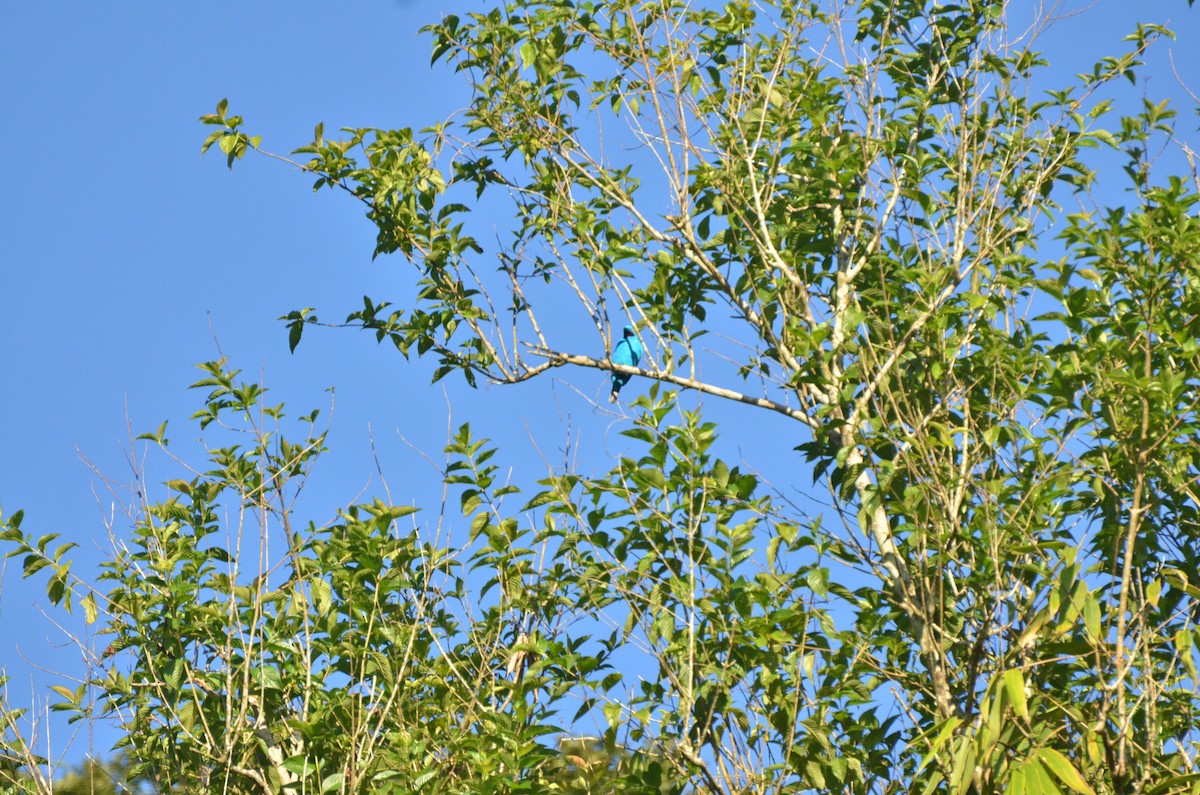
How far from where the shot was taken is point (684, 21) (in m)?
5.68

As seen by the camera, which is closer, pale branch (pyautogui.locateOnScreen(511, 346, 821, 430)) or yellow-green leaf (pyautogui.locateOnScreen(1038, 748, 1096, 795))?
yellow-green leaf (pyautogui.locateOnScreen(1038, 748, 1096, 795))

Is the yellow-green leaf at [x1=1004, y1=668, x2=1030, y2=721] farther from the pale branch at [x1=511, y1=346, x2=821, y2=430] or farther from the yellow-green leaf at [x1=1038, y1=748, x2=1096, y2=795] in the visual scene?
the pale branch at [x1=511, y1=346, x2=821, y2=430]

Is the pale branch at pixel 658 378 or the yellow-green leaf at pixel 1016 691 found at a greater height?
the pale branch at pixel 658 378

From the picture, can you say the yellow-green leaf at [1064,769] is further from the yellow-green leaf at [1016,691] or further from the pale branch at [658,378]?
the pale branch at [658,378]

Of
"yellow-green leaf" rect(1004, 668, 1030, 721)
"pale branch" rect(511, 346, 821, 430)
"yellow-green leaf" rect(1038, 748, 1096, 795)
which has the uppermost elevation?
"pale branch" rect(511, 346, 821, 430)

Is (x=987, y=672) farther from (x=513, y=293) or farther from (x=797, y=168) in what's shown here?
(x=513, y=293)

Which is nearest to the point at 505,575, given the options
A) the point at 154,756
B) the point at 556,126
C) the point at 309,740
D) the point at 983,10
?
the point at 309,740

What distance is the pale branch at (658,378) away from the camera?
486cm

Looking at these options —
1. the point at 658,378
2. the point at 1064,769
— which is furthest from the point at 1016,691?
the point at 658,378

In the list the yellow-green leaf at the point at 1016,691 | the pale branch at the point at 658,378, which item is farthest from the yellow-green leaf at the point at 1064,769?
the pale branch at the point at 658,378

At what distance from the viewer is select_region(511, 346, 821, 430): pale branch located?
4855 mm

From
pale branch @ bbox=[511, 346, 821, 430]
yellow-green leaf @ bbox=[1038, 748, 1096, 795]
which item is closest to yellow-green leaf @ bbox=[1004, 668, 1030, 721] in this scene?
yellow-green leaf @ bbox=[1038, 748, 1096, 795]

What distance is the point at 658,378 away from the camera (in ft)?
16.9

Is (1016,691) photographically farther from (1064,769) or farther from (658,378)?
(658,378)
